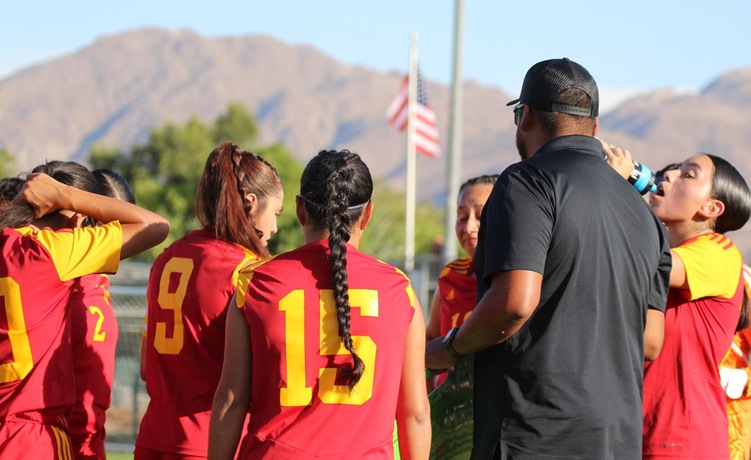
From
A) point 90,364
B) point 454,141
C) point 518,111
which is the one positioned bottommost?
point 90,364

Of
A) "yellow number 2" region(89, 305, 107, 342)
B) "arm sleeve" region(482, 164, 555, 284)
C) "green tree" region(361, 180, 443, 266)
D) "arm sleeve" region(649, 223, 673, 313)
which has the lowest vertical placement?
"green tree" region(361, 180, 443, 266)

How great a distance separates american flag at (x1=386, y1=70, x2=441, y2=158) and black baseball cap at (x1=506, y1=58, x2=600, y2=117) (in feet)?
56.1

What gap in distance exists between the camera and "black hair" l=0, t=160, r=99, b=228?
394cm

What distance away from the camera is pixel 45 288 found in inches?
149

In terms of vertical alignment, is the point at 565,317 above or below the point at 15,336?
above

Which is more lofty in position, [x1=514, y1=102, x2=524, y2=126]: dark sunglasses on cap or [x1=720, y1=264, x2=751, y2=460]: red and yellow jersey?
[x1=514, y1=102, x2=524, y2=126]: dark sunglasses on cap

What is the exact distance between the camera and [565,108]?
3357mm

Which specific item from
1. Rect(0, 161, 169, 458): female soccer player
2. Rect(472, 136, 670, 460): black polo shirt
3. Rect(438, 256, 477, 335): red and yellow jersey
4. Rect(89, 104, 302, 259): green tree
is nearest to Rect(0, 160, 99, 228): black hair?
Rect(0, 161, 169, 458): female soccer player

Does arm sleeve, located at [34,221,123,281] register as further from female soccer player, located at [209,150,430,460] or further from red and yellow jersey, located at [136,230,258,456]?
female soccer player, located at [209,150,430,460]

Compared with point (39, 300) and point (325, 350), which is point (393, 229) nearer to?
point (39, 300)

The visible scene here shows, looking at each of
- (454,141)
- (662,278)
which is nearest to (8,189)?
(662,278)

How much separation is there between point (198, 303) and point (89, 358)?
2.50 feet

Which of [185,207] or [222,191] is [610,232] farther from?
[185,207]

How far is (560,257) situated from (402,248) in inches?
1409
